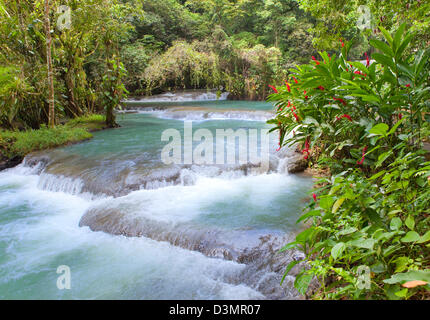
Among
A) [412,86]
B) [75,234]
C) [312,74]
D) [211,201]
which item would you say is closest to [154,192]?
[211,201]

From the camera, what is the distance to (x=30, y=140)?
7.72 m

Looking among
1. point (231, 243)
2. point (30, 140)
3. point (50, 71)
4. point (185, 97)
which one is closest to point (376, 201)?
point (231, 243)

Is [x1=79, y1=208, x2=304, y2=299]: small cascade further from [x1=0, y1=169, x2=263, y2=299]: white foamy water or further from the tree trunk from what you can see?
the tree trunk

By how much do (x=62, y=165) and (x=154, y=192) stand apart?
2.60 meters

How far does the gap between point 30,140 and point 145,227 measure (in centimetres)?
542

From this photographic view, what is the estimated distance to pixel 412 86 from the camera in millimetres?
2082

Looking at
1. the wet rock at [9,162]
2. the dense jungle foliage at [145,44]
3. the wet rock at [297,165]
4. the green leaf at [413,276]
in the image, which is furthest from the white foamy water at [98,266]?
the wet rock at [297,165]

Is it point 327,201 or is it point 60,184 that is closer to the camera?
point 327,201

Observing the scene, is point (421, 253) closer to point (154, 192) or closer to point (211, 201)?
point (211, 201)

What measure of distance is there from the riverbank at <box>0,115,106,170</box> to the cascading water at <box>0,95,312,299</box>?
51cm

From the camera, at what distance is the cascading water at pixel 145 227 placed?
10.2 ft

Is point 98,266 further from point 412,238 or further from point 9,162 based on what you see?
point 9,162

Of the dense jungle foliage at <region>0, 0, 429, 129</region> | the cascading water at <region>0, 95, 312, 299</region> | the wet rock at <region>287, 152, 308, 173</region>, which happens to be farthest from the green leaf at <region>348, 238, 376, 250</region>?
the wet rock at <region>287, 152, 308, 173</region>
